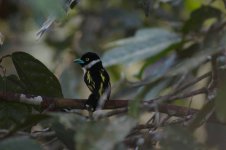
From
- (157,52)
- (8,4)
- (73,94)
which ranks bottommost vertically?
(73,94)

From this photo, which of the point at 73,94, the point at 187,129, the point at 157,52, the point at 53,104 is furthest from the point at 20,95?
the point at 73,94

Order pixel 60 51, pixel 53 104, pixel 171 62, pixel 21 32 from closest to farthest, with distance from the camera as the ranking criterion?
1. pixel 53 104
2. pixel 171 62
3. pixel 60 51
4. pixel 21 32

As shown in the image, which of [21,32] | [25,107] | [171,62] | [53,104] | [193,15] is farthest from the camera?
[21,32]

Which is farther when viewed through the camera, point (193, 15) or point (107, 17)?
point (107, 17)

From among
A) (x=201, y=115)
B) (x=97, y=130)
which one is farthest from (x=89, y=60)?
(x=97, y=130)

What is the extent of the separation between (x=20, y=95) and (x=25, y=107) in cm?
16

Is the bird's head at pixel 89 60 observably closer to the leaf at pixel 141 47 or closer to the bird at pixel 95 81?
the bird at pixel 95 81

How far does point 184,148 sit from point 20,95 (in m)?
0.90

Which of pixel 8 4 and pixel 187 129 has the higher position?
pixel 8 4

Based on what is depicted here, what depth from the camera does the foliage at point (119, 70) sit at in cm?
180

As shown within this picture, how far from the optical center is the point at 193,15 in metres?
3.29

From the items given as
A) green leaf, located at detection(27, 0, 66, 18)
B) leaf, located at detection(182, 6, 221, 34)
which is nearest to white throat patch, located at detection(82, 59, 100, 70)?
leaf, located at detection(182, 6, 221, 34)

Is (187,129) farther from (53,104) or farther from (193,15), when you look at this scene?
(193,15)

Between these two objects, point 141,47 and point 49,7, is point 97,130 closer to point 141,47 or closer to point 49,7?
point 49,7
